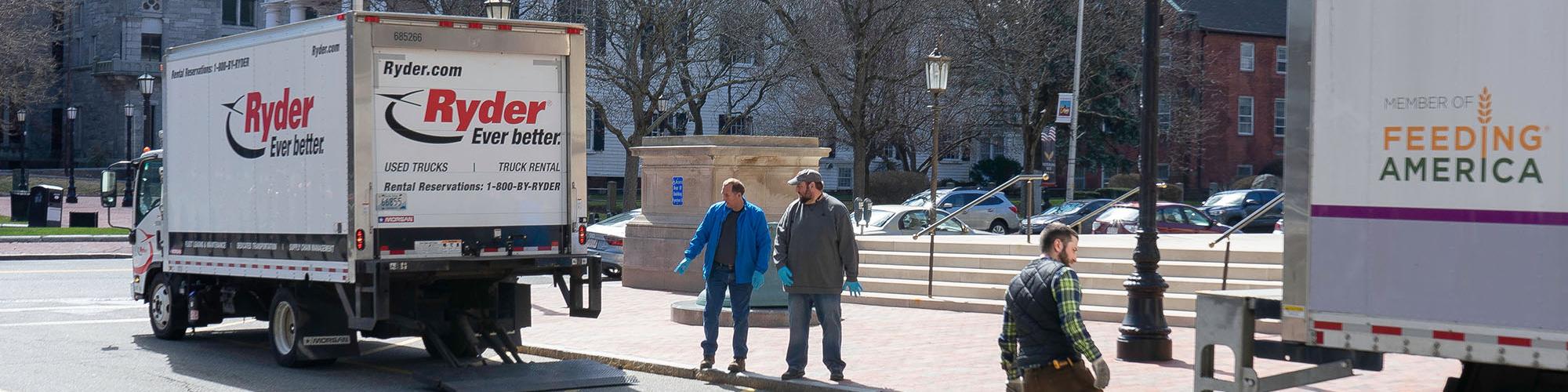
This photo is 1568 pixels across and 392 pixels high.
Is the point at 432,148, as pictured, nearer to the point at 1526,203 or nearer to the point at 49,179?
the point at 1526,203

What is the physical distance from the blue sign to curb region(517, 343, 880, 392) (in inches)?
242

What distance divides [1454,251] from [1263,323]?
1331 millimetres

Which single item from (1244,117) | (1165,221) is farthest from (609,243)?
(1244,117)

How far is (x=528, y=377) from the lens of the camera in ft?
35.0

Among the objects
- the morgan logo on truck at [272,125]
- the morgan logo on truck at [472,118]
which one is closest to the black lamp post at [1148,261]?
the morgan logo on truck at [472,118]

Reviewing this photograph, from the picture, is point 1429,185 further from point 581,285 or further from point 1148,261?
point 581,285

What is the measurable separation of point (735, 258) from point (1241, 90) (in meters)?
54.5

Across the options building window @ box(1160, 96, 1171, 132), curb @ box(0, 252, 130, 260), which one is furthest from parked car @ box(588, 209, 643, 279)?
building window @ box(1160, 96, 1171, 132)

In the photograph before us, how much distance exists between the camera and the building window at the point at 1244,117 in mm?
61781

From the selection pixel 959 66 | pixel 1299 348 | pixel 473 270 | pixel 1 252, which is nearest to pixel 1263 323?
pixel 1299 348

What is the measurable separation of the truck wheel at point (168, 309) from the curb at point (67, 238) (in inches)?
673

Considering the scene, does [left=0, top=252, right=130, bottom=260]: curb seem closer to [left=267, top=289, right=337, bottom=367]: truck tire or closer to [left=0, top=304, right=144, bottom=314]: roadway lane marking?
[left=0, top=304, right=144, bottom=314]: roadway lane marking

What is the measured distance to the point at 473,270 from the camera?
36.0 feet

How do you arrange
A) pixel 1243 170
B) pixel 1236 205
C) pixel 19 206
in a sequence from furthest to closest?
pixel 1243 170 → pixel 19 206 → pixel 1236 205
